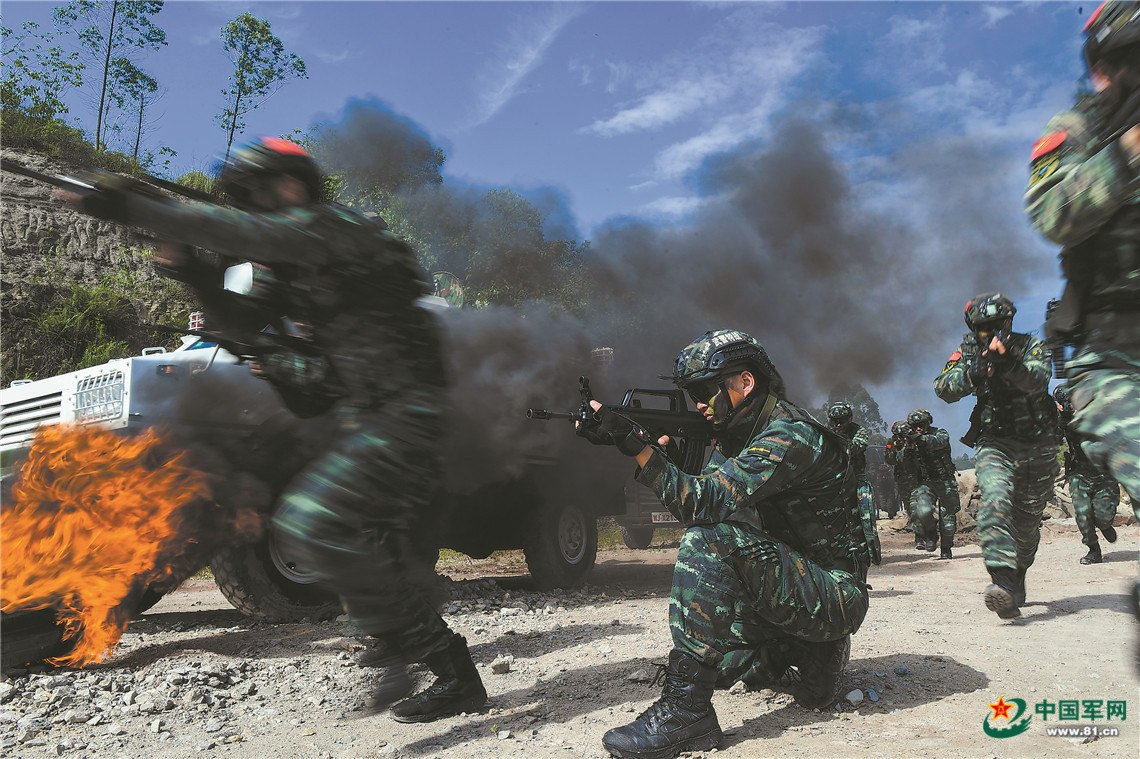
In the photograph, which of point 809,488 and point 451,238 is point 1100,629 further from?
point 451,238

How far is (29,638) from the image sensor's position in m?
3.75

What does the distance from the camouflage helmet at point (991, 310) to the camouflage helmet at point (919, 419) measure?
660 cm

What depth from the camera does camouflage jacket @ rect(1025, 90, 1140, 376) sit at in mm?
2059

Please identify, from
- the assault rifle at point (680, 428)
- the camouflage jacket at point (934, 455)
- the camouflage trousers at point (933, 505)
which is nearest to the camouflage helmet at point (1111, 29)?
the assault rifle at point (680, 428)

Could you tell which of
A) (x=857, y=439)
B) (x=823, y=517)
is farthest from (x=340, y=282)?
(x=857, y=439)

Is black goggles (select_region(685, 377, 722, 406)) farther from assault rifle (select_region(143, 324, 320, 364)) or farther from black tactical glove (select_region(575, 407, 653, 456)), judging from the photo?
assault rifle (select_region(143, 324, 320, 364))

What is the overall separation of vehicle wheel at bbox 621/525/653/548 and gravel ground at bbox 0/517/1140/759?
24.3 ft

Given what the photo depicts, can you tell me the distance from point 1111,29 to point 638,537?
11357mm

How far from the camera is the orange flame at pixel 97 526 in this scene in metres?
3.92

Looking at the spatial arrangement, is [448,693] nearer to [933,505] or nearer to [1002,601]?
[1002,601]

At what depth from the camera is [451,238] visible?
12906 mm

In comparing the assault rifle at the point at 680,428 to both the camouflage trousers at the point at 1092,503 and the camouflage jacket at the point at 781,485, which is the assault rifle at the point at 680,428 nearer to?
the camouflage jacket at the point at 781,485

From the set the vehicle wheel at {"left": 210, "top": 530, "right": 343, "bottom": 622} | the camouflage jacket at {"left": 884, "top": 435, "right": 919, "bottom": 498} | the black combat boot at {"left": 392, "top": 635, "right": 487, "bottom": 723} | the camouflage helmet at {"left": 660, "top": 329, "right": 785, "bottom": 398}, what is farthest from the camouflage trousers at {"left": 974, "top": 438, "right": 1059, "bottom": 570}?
the camouflage jacket at {"left": 884, "top": 435, "right": 919, "bottom": 498}

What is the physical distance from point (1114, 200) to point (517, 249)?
36.8 feet
